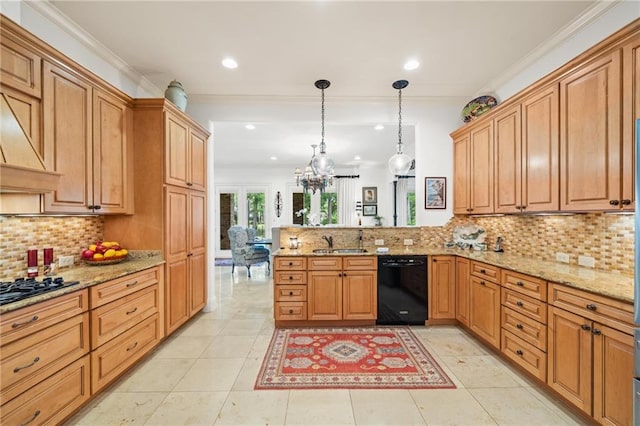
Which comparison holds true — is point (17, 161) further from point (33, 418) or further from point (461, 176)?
point (461, 176)

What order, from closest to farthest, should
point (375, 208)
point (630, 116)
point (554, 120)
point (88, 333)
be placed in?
1. point (630, 116)
2. point (88, 333)
3. point (554, 120)
4. point (375, 208)

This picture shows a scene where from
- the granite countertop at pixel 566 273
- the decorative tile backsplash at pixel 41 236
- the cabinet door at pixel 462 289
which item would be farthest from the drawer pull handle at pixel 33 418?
the cabinet door at pixel 462 289

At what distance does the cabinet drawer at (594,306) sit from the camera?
56.4 inches

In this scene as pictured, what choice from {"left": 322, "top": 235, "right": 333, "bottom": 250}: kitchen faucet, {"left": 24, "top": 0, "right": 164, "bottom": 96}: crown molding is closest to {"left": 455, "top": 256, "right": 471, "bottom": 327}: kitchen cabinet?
{"left": 322, "top": 235, "right": 333, "bottom": 250}: kitchen faucet

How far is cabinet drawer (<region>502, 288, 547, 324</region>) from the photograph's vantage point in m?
1.96

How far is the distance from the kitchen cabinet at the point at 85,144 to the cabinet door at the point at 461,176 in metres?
3.73

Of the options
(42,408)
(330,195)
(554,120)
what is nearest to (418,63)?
(554,120)

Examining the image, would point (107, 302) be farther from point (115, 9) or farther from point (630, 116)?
point (630, 116)

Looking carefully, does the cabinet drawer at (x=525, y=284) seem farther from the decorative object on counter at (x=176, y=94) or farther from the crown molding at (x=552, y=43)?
the decorative object on counter at (x=176, y=94)

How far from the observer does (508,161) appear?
267 cm

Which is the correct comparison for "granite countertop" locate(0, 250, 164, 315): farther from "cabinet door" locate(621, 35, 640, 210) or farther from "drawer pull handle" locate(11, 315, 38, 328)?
"cabinet door" locate(621, 35, 640, 210)

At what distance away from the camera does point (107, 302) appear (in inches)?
77.0

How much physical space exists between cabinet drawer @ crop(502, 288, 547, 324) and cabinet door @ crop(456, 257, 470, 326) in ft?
1.88

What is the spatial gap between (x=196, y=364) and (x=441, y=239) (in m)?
3.21
